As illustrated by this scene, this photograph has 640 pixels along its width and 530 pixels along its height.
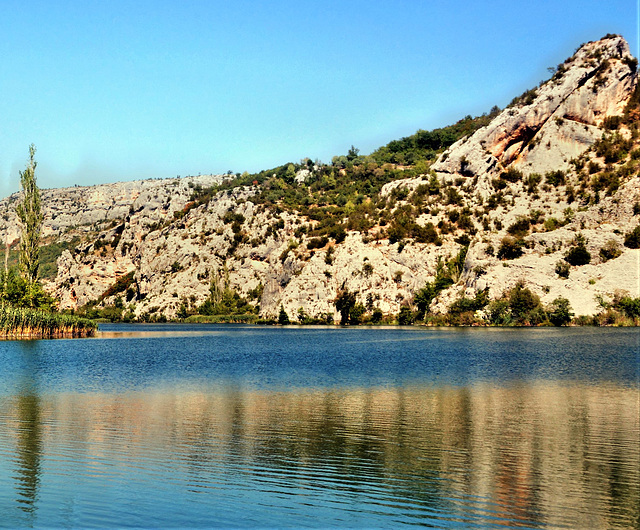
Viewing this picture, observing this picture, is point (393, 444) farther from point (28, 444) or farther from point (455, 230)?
point (455, 230)

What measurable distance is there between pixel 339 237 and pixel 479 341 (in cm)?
4830

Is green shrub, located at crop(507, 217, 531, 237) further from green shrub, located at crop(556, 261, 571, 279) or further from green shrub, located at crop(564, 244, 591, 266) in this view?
green shrub, located at crop(556, 261, 571, 279)

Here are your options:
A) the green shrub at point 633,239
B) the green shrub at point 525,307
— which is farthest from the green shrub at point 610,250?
the green shrub at point 525,307

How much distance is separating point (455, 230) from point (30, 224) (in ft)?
191

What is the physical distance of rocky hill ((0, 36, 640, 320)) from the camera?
74.9 meters

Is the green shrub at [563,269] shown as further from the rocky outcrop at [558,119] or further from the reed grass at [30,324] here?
the reed grass at [30,324]

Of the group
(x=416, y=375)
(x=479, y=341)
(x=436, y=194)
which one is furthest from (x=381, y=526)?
(x=436, y=194)

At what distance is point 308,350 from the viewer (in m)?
45.4

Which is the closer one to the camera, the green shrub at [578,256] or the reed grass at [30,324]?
the reed grass at [30,324]

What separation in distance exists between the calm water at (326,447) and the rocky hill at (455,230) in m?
45.1

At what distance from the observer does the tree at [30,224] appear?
6894cm

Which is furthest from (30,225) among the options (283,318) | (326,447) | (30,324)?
(326,447)

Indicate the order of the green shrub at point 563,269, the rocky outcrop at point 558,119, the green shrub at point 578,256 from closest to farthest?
the green shrub at point 563,269, the green shrub at point 578,256, the rocky outcrop at point 558,119

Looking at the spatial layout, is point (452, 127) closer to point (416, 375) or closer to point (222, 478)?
point (416, 375)
